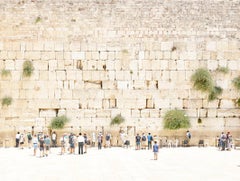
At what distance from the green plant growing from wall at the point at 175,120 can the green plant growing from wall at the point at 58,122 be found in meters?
4.14

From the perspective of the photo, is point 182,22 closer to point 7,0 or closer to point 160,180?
point 7,0

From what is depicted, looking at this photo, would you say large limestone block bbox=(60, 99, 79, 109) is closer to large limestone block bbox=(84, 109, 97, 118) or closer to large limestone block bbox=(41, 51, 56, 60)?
large limestone block bbox=(84, 109, 97, 118)

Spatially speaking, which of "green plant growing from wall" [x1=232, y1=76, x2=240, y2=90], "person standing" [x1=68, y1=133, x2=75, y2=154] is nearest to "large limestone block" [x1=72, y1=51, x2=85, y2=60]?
"person standing" [x1=68, y1=133, x2=75, y2=154]

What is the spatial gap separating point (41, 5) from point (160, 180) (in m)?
11.9

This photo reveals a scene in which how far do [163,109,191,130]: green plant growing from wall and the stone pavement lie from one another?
1.41 meters

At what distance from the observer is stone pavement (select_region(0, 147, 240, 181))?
11383 mm

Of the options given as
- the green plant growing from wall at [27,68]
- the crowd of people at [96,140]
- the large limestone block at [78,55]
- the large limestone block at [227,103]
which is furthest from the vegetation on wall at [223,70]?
the green plant growing from wall at [27,68]

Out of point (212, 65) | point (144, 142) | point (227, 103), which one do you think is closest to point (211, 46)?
point (212, 65)

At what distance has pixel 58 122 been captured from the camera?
18.5 m

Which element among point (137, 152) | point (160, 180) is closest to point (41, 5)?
point (137, 152)

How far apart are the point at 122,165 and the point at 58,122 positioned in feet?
18.8

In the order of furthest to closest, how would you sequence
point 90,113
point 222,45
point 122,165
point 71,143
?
point 222,45 < point 90,113 < point 71,143 < point 122,165

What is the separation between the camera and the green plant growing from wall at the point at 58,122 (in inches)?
726

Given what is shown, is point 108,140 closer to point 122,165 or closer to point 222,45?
point 122,165
